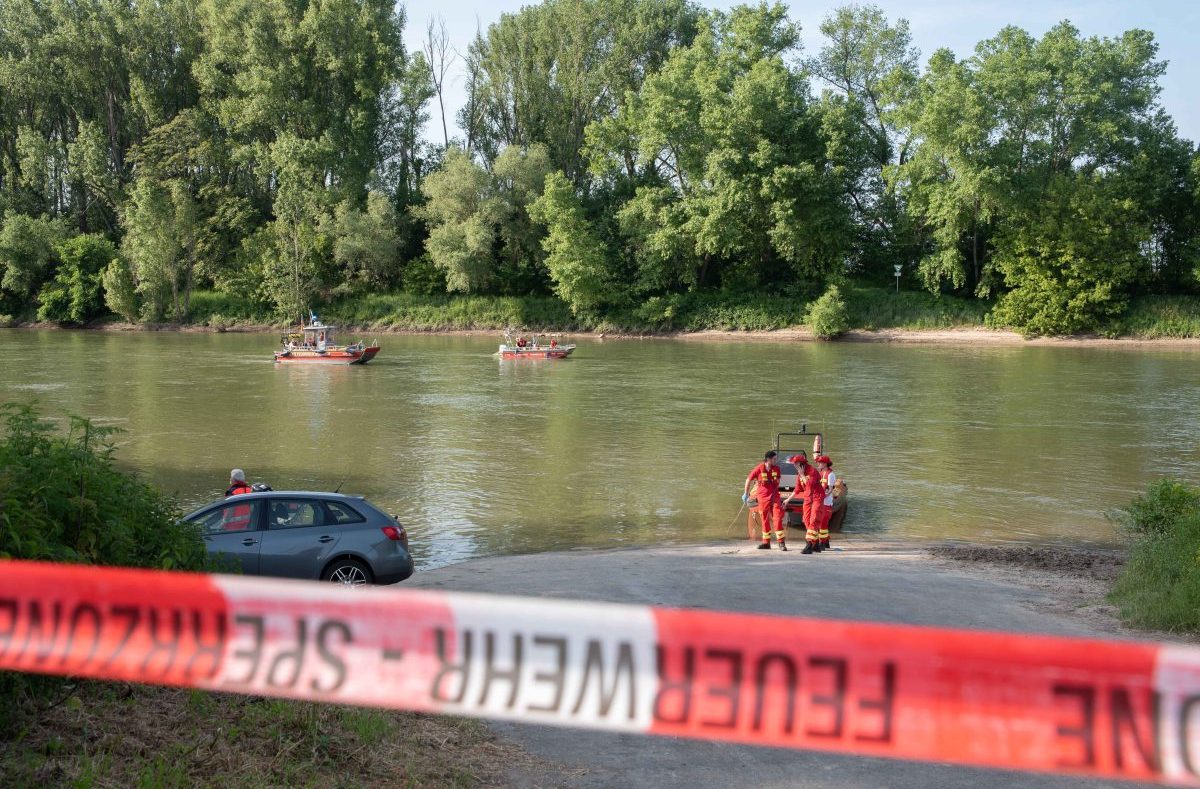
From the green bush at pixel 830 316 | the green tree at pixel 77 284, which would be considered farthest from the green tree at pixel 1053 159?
the green tree at pixel 77 284

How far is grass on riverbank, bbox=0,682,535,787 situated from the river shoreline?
67015mm

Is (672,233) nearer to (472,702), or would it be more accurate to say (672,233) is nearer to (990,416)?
(990,416)

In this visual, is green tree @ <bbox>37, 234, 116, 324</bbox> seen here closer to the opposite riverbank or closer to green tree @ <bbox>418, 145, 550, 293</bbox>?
the opposite riverbank

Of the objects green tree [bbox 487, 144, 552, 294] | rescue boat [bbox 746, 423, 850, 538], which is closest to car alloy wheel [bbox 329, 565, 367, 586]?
rescue boat [bbox 746, 423, 850, 538]

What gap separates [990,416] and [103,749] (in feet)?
110

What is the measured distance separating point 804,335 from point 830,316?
3.24 m

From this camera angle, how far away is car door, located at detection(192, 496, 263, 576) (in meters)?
12.5

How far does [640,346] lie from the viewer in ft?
234

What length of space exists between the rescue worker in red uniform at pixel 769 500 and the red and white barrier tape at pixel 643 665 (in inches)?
584

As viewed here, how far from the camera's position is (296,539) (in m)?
12.7

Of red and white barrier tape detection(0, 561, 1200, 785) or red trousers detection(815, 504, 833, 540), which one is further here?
red trousers detection(815, 504, 833, 540)

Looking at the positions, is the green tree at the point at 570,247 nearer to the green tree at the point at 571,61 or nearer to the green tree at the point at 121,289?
the green tree at the point at 571,61

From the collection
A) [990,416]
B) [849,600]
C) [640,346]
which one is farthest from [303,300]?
[849,600]

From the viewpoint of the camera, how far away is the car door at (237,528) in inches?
492
